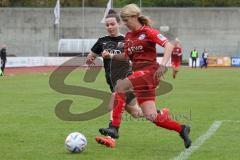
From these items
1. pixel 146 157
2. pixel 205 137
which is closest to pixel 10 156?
pixel 146 157

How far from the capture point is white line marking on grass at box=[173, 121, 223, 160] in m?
8.45

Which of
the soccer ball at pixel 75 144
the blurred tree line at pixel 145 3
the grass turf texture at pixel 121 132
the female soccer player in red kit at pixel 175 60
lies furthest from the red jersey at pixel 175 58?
the blurred tree line at pixel 145 3

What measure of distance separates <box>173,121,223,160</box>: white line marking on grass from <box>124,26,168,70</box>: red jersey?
1380mm

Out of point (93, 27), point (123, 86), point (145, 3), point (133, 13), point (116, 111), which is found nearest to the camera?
point (133, 13)

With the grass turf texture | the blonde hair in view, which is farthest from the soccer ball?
the blonde hair

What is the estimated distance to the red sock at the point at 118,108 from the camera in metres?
9.27

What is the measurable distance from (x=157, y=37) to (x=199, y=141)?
86.0 inches

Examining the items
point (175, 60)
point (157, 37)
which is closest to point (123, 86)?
point (157, 37)

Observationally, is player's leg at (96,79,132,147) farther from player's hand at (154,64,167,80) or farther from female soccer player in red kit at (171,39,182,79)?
female soccer player in red kit at (171,39,182,79)

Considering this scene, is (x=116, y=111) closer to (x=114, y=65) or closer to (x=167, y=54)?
(x=114, y=65)

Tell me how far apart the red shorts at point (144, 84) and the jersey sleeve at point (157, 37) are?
1.51 ft

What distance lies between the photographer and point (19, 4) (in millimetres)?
72375

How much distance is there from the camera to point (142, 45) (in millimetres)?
8727

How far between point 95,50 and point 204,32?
55.5 m
